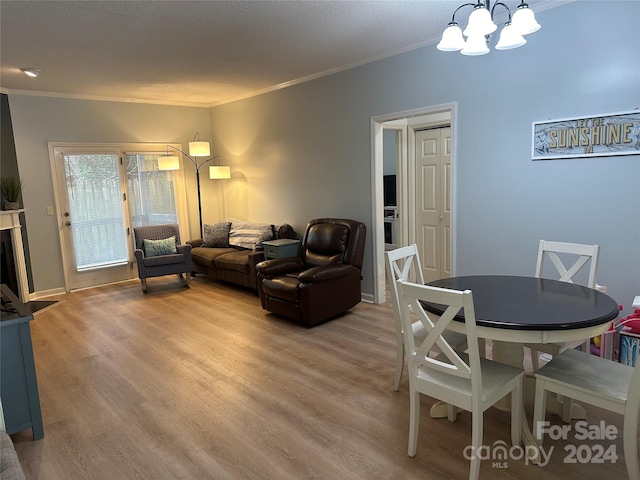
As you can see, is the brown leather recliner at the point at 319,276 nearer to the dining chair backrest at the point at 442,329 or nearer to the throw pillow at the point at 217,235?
the throw pillow at the point at 217,235

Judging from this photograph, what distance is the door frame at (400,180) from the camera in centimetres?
396

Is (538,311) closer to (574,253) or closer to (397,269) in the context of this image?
(574,253)

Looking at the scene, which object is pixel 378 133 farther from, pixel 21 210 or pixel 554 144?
pixel 21 210

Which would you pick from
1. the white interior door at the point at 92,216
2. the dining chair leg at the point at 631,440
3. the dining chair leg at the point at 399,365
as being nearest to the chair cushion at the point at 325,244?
the dining chair leg at the point at 399,365

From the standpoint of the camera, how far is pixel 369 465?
2.18 m

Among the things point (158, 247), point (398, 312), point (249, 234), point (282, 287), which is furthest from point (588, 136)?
point (158, 247)

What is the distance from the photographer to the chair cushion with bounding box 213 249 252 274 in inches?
214

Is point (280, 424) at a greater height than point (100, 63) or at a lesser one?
lesser

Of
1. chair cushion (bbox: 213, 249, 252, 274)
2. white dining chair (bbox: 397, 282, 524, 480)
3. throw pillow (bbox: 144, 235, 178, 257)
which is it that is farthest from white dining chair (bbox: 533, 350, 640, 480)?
throw pillow (bbox: 144, 235, 178, 257)

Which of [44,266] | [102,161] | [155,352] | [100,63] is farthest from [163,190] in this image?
[155,352]

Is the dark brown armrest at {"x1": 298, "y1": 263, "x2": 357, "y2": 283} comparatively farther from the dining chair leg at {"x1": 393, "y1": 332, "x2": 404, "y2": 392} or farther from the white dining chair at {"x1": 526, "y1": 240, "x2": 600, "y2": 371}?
the white dining chair at {"x1": 526, "y1": 240, "x2": 600, "y2": 371}

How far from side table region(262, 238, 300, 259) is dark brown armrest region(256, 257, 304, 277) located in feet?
1.00

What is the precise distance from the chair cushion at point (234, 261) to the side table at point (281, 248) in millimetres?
358

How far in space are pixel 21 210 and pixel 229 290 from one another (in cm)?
271
